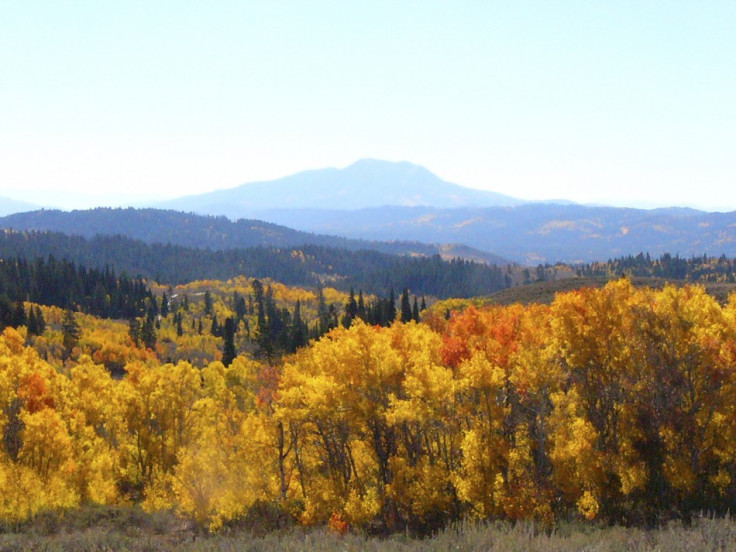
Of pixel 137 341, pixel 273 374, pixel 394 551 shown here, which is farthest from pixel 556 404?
pixel 137 341

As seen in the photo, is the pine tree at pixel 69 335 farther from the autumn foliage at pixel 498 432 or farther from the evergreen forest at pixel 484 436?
the autumn foliage at pixel 498 432

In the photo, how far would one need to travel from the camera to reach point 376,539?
23.9 m

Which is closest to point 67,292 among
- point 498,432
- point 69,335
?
point 69,335

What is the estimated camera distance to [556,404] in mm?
28156

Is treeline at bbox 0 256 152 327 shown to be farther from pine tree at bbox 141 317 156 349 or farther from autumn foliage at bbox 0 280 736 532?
autumn foliage at bbox 0 280 736 532

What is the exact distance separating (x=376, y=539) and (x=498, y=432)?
10780 mm

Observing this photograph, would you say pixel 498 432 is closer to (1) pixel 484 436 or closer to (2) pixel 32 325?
(1) pixel 484 436

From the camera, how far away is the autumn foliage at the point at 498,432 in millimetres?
26672

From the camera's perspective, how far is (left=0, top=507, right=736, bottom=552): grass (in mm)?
18656

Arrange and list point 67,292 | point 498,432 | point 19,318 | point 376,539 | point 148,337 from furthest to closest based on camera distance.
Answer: point 67,292
point 148,337
point 19,318
point 498,432
point 376,539

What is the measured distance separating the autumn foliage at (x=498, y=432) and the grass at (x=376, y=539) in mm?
2476

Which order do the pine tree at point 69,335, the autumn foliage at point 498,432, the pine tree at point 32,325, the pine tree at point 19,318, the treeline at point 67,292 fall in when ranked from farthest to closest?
the treeline at point 67,292
the pine tree at point 32,325
the pine tree at point 19,318
the pine tree at point 69,335
the autumn foliage at point 498,432

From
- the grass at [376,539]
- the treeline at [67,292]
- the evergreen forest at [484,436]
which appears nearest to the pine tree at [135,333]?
the treeline at [67,292]

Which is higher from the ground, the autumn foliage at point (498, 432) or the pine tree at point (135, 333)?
the autumn foliage at point (498, 432)
